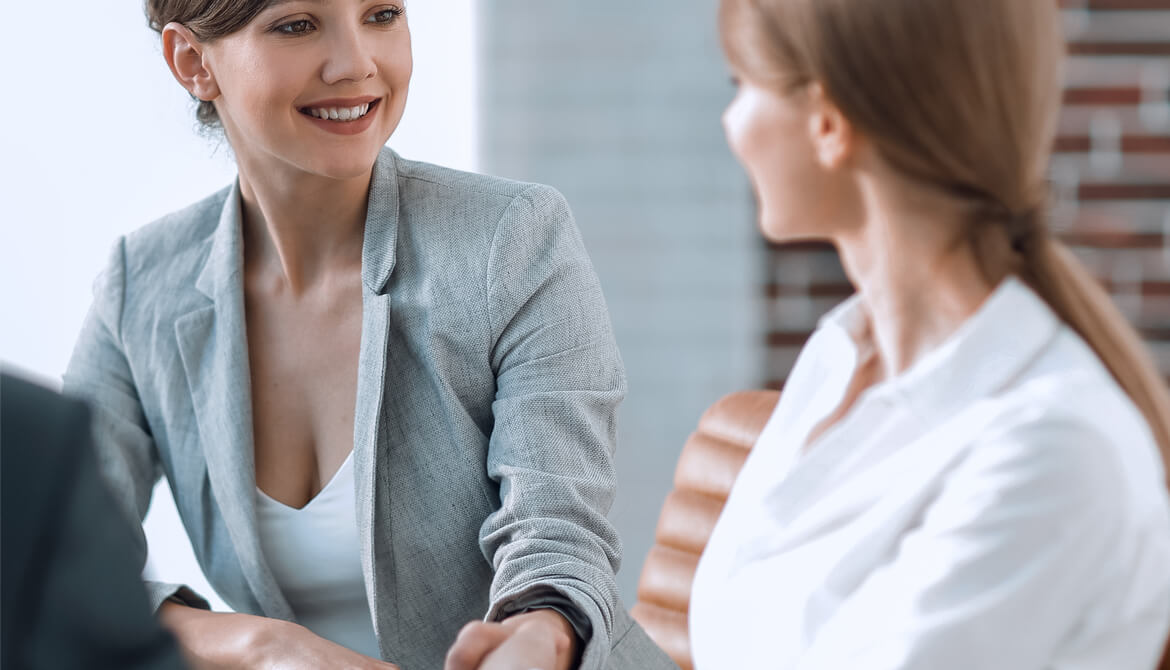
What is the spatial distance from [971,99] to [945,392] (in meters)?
0.20

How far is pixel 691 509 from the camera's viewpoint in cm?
183

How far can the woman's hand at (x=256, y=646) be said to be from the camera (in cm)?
128

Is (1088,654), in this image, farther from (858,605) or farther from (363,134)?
(363,134)

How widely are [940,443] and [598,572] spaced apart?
0.59 m

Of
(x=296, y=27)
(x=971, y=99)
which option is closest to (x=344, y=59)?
(x=296, y=27)

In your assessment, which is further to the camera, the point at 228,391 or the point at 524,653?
the point at 228,391

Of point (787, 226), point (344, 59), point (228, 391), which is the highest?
point (344, 59)

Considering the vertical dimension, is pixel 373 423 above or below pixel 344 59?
below

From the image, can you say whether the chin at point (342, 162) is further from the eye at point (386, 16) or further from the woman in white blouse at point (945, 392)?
the woman in white blouse at point (945, 392)

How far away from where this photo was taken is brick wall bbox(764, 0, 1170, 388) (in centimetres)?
269

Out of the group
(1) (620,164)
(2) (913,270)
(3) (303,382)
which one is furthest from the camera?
(1) (620,164)

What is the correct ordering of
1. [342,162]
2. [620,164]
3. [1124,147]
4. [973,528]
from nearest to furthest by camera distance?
[973,528] → [342,162] → [1124,147] → [620,164]

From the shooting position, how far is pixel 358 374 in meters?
1.50

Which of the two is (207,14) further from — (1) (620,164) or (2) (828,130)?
(1) (620,164)
